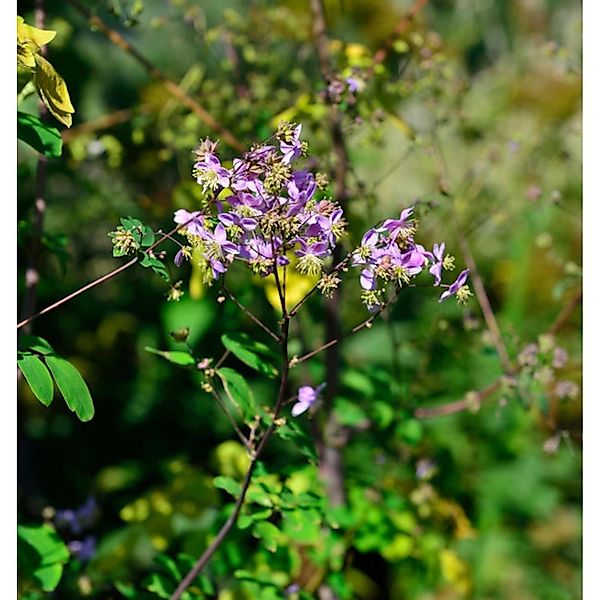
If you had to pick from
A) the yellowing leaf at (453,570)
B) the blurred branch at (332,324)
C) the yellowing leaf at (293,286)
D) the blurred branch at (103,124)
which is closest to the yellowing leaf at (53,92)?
the blurred branch at (332,324)

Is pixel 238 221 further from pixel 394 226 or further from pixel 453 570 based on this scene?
pixel 453 570

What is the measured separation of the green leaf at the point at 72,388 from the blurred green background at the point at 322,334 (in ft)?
1.08

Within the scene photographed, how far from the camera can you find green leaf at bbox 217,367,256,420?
3.20 feet

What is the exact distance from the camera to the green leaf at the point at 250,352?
3.34 feet

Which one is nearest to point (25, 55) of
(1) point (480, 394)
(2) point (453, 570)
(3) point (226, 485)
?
(3) point (226, 485)

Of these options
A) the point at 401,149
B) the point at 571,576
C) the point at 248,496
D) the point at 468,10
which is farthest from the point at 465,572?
the point at 468,10

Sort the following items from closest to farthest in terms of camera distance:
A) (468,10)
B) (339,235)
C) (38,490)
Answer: (339,235)
(38,490)
(468,10)

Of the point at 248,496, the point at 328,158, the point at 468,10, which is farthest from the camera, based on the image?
the point at 468,10

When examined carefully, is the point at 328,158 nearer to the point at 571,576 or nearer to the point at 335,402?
the point at 335,402

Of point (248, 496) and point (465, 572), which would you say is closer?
point (248, 496)

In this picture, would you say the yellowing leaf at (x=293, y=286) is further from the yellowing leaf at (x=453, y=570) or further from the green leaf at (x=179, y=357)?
the yellowing leaf at (x=453, y=570)

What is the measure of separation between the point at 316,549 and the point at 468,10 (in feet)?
15.9

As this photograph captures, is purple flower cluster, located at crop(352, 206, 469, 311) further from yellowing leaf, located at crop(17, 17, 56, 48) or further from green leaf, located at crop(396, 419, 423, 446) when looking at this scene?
green leaf, located at crop(396, 419, 423, 446)
